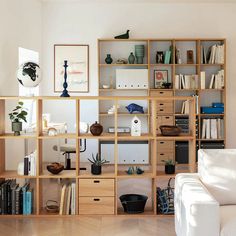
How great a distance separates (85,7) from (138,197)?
431cm

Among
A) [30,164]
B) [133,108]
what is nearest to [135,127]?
[30,164]

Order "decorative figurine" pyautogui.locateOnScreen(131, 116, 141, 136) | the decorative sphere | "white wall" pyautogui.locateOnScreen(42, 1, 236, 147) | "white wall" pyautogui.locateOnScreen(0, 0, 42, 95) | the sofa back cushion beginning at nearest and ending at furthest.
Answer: the sofa back cushion
"decorative figurine" pyautogui.locateOnScreen(131, 116, 141, 136)
the decorative sphere
"white wall" pyautogui.locateOnScreen(0, 0, 42, 95)
"white wall" pyautogui.locateOnScreen(42, 1, 236, 147)

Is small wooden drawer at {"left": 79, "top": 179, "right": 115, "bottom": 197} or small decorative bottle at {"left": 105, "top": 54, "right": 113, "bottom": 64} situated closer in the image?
small wooden drawer at {"left": 79, "top": 179, "right": 115, "bottom": 197}

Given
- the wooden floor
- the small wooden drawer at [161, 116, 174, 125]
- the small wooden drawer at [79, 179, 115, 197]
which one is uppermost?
the small wooden drawer at [161, 116, 174, 125]

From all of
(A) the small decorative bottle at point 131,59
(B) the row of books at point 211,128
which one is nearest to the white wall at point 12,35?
(A) the small decorative bottle at point 131,59

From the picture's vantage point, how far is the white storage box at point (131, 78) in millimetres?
7852

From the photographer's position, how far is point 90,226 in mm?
4398

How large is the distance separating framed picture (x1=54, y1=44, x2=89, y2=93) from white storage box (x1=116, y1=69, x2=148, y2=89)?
63cm

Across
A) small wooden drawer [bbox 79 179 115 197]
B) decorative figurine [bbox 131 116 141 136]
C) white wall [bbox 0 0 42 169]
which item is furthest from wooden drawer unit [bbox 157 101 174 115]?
small wooden drawer [bbox 79 179 115 197]

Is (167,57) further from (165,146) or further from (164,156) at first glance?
(164,156)

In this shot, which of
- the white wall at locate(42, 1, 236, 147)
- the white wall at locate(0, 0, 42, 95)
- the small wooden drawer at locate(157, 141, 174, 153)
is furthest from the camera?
the white wall at locate(42, 1, 236, 147)

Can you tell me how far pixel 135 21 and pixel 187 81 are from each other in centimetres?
148

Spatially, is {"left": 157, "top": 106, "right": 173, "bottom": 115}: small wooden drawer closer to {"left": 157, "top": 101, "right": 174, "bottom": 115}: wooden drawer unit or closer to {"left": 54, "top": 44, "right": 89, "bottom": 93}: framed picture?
{"left": 157, "top": 101, "right": 174, "bottom": 115}: wooden drawer unit

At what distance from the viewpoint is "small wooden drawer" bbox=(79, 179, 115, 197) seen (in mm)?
4770
